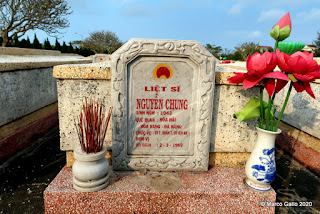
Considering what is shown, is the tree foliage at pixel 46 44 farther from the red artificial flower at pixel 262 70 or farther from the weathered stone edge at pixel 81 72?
the red artificial flower at pixel 262 70

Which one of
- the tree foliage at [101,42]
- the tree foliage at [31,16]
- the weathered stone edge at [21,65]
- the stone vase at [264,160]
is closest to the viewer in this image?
the stone vase at [264,160]

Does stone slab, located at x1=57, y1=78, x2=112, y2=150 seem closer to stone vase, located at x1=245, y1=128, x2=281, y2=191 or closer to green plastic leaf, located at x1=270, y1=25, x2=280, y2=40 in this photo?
stone vase, located at x1=245, y1=128, x2=281, y2=191

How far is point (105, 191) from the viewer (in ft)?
7.20

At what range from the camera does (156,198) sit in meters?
2.23

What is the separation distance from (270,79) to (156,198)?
1745mm

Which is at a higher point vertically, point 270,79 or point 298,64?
point 298,64

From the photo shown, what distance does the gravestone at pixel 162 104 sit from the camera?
2393 millimetres

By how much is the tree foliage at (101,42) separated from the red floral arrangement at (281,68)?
3575cm

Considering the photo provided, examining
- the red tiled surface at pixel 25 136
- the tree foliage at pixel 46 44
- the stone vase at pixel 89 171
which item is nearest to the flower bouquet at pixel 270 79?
the stone vase at pixel 89 171

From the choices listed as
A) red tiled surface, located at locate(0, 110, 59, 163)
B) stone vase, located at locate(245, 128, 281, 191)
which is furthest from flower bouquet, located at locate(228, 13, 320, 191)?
red tiled surface, located at locate(0, 110, 59, 163)

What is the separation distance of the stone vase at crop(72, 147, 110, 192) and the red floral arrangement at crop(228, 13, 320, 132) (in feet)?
5.30

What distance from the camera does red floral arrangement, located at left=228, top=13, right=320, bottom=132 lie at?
6.24 feet

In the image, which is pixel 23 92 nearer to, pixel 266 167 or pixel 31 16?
pixel 266 167

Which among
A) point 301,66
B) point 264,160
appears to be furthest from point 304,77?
point 264,160
